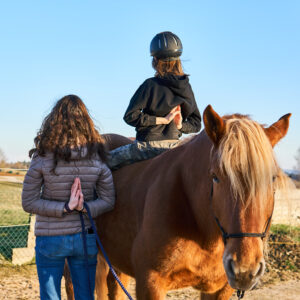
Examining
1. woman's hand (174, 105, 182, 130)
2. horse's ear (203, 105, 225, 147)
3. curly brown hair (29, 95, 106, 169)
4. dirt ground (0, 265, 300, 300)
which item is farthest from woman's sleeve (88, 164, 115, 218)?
dirt ground (0, 265, 300, 300)

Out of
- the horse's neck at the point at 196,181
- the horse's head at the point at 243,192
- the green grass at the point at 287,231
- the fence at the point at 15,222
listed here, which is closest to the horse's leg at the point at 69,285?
the horse's neck at the point at 196,181

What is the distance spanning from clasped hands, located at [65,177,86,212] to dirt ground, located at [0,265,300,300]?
11.5ft

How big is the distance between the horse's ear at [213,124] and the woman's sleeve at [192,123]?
1.62 m

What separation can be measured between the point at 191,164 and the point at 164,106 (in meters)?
1.05

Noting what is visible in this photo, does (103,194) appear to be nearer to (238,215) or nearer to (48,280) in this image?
(48,280)

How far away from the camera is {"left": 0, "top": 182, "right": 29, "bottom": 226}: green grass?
960 centimetres

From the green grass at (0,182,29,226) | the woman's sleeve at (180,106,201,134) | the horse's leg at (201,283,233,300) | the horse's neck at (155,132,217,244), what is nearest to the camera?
the horse's neck at (155,132,217,244)

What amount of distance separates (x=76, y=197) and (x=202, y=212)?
3.00 ft

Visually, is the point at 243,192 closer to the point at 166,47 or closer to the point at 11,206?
the point at 166,47

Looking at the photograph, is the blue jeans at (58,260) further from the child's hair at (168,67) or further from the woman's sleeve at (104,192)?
the child's hair at (168,67)

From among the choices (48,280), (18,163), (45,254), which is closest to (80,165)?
(45,254)

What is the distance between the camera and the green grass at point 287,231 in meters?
9.77

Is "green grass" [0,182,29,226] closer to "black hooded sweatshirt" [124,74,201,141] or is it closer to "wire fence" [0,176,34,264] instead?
"wire fence" [0,176,34,264]

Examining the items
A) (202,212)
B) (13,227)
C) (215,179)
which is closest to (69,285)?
(202,212)
